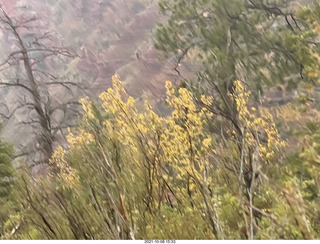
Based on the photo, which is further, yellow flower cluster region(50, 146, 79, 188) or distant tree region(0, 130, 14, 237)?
distant tree region(0, 130, 14, 237)

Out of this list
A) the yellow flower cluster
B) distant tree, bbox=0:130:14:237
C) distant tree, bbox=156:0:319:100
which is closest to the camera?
the yellow flower cluster

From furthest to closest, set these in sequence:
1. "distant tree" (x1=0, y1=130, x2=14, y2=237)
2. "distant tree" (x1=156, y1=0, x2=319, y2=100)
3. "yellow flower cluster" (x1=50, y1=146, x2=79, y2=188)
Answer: "distant tree" (x1=156, y1=0, x2=319, y2=100) < "distant tree" (x1=0, y1=130, x2=14, y2=237) < "yellow flower cluster" (x1=50, y1=146, x2=79, y2=188)

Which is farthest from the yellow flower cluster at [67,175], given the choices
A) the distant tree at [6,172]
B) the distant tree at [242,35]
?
the distant tree at [242,35]

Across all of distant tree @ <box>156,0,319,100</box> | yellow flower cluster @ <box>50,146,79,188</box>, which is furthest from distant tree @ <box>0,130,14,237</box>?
distant tree @ <box>156,0,319,100</box>

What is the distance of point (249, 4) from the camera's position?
363 inches

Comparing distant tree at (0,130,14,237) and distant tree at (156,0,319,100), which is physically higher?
distant tree at (156,0,319,100)

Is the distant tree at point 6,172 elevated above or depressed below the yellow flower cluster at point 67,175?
below

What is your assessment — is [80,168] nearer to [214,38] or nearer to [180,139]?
[180,139]

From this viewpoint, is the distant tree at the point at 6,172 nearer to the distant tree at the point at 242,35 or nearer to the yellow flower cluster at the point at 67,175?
the yellow flower cluster at the point at 67,175

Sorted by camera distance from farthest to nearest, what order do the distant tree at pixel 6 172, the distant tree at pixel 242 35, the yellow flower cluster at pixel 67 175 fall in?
the distant tree at pixel 242 35 < the distant tree at pixel 6 172 < the yellow flower cluster at pixel 67 175

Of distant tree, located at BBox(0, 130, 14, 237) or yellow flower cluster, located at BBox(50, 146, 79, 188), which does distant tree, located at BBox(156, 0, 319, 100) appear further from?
distant tree, located at BBox(0, 130, 14, 237)

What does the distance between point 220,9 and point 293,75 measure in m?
2.26

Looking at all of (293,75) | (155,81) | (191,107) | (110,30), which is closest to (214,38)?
(293,75)

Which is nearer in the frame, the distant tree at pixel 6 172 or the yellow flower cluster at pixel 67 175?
the yellow flower cluster at pixel 67 175
